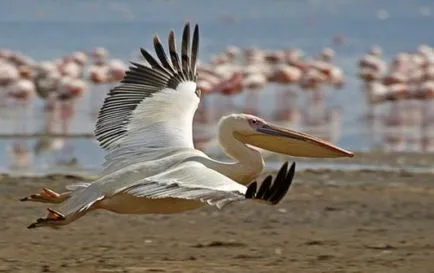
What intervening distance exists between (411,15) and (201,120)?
1575 inches

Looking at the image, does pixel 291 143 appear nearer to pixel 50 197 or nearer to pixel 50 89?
pixel 50 197

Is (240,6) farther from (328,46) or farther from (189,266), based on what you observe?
(189,266)

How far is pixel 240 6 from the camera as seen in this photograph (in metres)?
62.4

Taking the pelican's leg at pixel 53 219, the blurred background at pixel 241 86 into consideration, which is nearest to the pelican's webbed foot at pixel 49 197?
the pelican's leg at pixel 53 219

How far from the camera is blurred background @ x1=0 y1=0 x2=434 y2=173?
14516 mm

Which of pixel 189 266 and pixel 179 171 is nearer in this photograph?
pixel 179 171

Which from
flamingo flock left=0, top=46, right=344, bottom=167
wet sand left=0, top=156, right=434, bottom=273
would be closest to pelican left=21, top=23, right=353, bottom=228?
wet sand left=0, top=156, right=434, bottom=273

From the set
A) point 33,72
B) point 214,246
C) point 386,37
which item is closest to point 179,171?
point 214,246

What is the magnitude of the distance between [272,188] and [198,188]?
0.46 metres

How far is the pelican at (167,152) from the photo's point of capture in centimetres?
576

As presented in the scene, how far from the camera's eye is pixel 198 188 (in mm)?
5613

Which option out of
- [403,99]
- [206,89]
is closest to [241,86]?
[206,89]

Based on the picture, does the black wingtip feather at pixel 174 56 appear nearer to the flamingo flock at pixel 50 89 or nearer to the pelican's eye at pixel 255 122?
the pelican's eye at pixel 255 122

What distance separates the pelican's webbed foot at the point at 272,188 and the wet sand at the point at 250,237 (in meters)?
2.02
